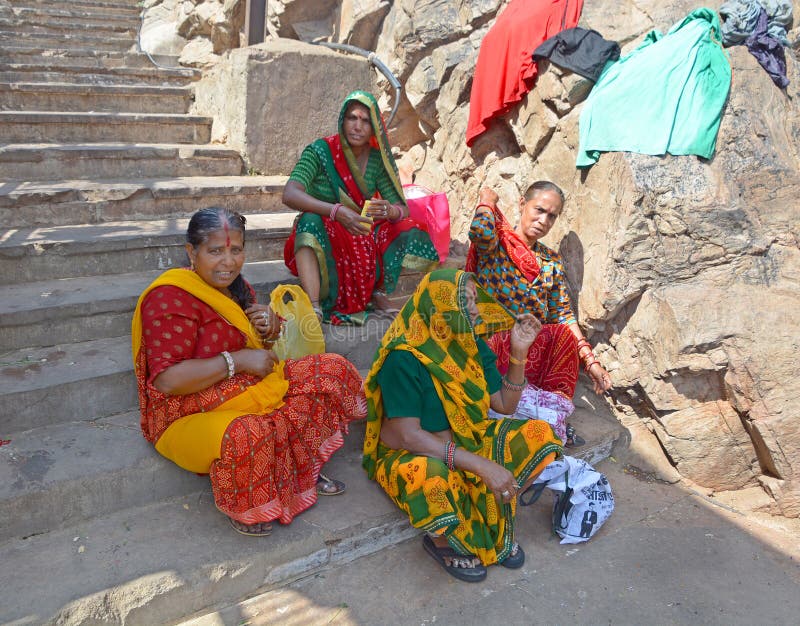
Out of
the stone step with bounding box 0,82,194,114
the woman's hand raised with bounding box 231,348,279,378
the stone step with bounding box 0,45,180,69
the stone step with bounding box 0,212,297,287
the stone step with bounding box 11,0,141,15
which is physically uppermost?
the stone step with bounding box 11,0,141,15

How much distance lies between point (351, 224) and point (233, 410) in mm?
→ 1520

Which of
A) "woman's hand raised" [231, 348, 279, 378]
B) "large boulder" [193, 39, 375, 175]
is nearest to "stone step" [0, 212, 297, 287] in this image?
"large boulder" [193, 39, 375, 175]

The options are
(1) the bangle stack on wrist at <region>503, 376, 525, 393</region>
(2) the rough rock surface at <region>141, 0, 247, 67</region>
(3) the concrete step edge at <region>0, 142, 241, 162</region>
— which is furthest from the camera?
(2) the rough rock surface at <region>141, 0, 247, 67</region>

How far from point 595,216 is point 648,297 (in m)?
0.60

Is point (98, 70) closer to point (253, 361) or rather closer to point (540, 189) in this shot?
point (540, 189)

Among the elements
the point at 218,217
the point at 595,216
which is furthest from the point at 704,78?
the point at 218,217

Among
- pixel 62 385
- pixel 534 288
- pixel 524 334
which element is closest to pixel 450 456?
pixel 524 334

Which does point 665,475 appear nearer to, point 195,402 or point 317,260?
point 317,260

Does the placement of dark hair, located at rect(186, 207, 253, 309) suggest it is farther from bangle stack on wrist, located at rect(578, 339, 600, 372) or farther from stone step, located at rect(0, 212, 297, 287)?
bangle stack on wrist, located at rect(578, 339, 600, 372)

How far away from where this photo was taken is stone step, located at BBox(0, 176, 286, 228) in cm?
398

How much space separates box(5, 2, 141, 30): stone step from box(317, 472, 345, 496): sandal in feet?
22.9

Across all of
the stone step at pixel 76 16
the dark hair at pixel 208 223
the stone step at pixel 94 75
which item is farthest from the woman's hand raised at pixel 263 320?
the stone step at pixel 76 16

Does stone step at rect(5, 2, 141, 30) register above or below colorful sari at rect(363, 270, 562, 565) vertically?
above

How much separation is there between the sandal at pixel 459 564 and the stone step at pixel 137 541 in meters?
0.21
